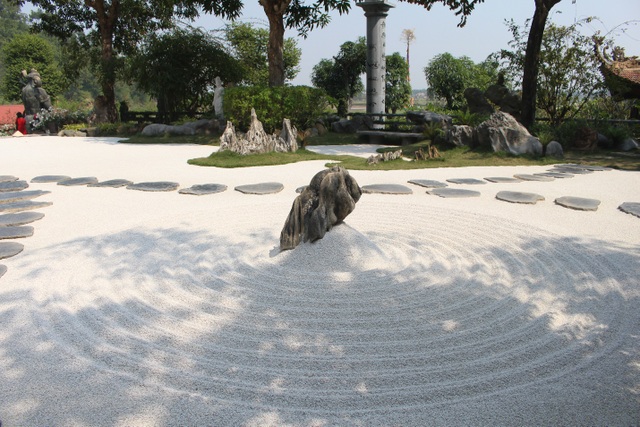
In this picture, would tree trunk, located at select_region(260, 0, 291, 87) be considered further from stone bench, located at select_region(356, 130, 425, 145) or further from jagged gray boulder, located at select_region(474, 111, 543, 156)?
jagged gray boulder, located at select_region(474, 111, 543, 156)

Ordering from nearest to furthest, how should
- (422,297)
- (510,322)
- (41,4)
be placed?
1. (510,322)
2. (422,297)
3. (41,4)

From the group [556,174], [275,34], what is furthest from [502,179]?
[275,34]

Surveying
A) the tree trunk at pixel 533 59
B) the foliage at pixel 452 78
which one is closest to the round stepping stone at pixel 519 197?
the tree trunk at pixel 533 59


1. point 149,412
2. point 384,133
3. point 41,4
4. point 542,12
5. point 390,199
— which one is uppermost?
point 41,4

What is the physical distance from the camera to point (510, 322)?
3.99 m

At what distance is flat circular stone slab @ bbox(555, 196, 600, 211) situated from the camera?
24.4ft

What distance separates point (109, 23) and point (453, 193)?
70.6 feet

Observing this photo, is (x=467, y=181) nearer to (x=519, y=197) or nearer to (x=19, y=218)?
(x=519, y=197)

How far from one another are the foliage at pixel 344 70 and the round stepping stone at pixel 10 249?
90.2 feet

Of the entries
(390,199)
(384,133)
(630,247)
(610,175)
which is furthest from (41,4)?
(630,247)

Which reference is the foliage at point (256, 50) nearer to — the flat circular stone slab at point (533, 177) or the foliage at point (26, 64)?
the foliage at point (26, 64)

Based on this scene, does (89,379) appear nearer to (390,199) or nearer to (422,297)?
(422,297)

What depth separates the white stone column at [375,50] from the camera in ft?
66.7

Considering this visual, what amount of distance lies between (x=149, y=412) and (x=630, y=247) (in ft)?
Result: 17.2
